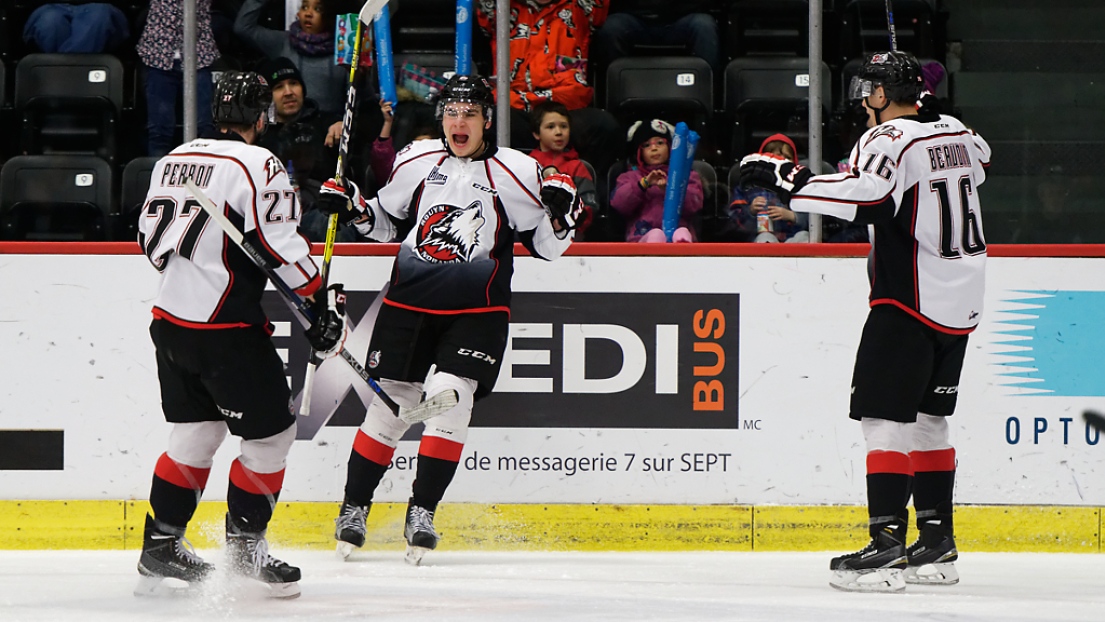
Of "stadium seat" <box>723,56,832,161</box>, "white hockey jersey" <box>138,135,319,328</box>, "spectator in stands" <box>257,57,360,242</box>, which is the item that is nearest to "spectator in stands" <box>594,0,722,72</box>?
"stadium seat" <box>723,56,832,161</box>

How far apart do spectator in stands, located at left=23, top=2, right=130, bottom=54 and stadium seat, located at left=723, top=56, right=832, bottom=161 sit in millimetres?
2270

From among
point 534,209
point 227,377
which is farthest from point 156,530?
point 534,209

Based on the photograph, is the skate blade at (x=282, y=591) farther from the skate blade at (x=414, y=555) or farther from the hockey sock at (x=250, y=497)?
the skate blade at (x=414, y=555)

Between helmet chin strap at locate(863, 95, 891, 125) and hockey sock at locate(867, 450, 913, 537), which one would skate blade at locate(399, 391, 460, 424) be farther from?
helmet chin strap at locate(863, 95, 891, 125)

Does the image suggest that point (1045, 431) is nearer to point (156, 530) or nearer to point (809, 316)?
point (809, 316)

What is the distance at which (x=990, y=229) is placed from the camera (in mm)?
4148

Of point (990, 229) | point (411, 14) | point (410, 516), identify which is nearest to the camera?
point (410, 516)

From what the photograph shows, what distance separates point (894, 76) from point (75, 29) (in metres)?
3.13

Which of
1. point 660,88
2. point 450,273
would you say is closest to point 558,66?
point 660,88

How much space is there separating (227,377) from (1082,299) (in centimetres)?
240

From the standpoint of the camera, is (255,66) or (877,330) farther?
(255,66)

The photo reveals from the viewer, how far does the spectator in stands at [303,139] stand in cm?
429

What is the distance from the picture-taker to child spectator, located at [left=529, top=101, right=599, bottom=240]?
430cm

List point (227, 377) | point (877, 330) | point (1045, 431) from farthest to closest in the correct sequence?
point (1045, 431)
point (877, 330)
point (227, 377)
